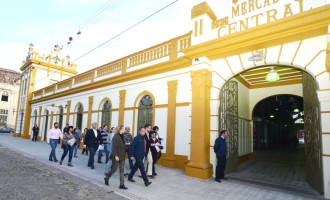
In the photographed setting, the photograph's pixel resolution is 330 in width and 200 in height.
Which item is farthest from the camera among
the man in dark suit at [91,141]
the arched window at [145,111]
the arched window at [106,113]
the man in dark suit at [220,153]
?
the arched window at [106,113]

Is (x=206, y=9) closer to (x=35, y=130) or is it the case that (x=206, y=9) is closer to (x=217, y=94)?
(x=217, y=94)

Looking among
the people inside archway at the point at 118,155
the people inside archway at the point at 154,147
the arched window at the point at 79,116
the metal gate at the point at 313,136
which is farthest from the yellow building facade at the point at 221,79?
the arched window at the point at 79,116

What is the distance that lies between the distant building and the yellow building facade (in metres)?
35.5

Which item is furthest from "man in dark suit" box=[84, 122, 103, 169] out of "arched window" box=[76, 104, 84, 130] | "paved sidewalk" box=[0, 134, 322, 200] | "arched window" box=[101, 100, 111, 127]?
"arched window" box=[76, 104, 84, 130]

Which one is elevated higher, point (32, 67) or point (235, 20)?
point (32, 67)

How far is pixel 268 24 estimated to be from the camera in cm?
573

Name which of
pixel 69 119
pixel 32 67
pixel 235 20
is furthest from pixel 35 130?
pixel 235 20

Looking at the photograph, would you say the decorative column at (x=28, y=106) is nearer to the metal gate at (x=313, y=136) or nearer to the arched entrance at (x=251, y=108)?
the arched entrance at (x=251, y=108)

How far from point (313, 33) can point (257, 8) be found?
1729 millimetres

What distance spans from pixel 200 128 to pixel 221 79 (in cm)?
190

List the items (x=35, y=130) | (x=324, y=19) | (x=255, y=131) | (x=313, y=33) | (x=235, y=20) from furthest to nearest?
(x=35, y=130) → (x=255, y=131) → (x=235, y=20) → (x=313, y=33) → (x=324, y=19)

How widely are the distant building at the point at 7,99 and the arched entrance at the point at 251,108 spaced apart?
1709 inches

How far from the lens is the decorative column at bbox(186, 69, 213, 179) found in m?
6.75

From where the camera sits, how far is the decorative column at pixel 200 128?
22.1 feet
